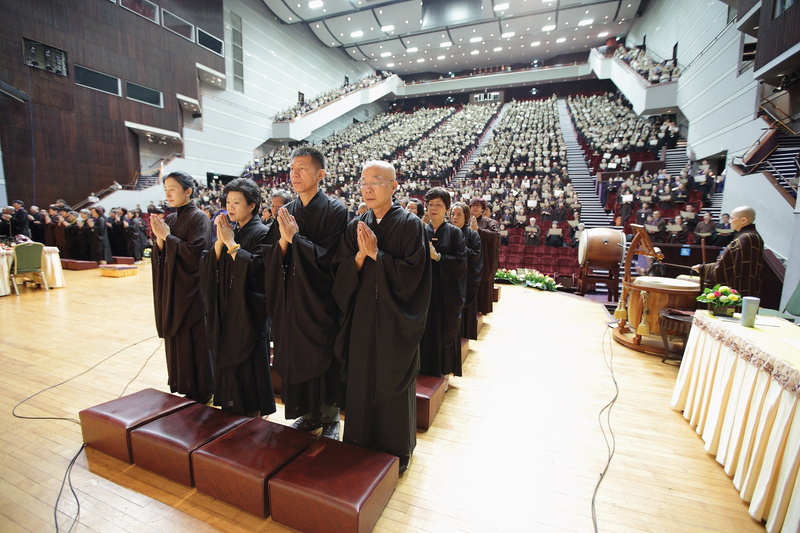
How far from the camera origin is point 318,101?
25.7 metres

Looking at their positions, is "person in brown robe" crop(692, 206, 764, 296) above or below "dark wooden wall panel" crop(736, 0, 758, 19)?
below

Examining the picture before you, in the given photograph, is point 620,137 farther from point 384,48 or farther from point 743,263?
point 384,48

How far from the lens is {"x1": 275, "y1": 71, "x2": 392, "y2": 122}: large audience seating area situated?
23.3 meters

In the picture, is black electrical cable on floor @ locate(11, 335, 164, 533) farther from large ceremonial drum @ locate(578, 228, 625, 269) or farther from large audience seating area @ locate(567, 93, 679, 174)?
large audience seating area @ locate(567, 93, 679, 174)

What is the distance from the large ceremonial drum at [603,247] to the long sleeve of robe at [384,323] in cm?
561

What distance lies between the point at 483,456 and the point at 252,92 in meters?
24.1

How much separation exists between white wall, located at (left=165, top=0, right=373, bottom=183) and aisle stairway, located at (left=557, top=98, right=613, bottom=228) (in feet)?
56.7

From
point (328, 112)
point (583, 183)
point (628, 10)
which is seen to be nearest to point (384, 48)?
point (328, 112)

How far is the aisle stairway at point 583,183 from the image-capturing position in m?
11.1

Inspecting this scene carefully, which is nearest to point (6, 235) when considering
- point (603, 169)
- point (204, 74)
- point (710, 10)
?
point (204, 74)

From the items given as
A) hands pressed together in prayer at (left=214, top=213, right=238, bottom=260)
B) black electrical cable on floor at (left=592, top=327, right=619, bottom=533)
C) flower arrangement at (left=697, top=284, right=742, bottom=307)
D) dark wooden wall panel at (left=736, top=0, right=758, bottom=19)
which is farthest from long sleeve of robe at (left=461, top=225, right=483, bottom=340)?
dark wooden wall panel at (left=736, top=0, right=758, bottom=19)

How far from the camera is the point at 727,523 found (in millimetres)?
1828

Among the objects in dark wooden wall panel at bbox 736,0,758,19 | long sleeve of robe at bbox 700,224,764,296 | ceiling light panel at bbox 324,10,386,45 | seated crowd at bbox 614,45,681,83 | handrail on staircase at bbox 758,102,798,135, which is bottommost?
long sleeve of robe at bbox 700,224,764,296

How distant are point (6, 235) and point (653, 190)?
17.0 metres
